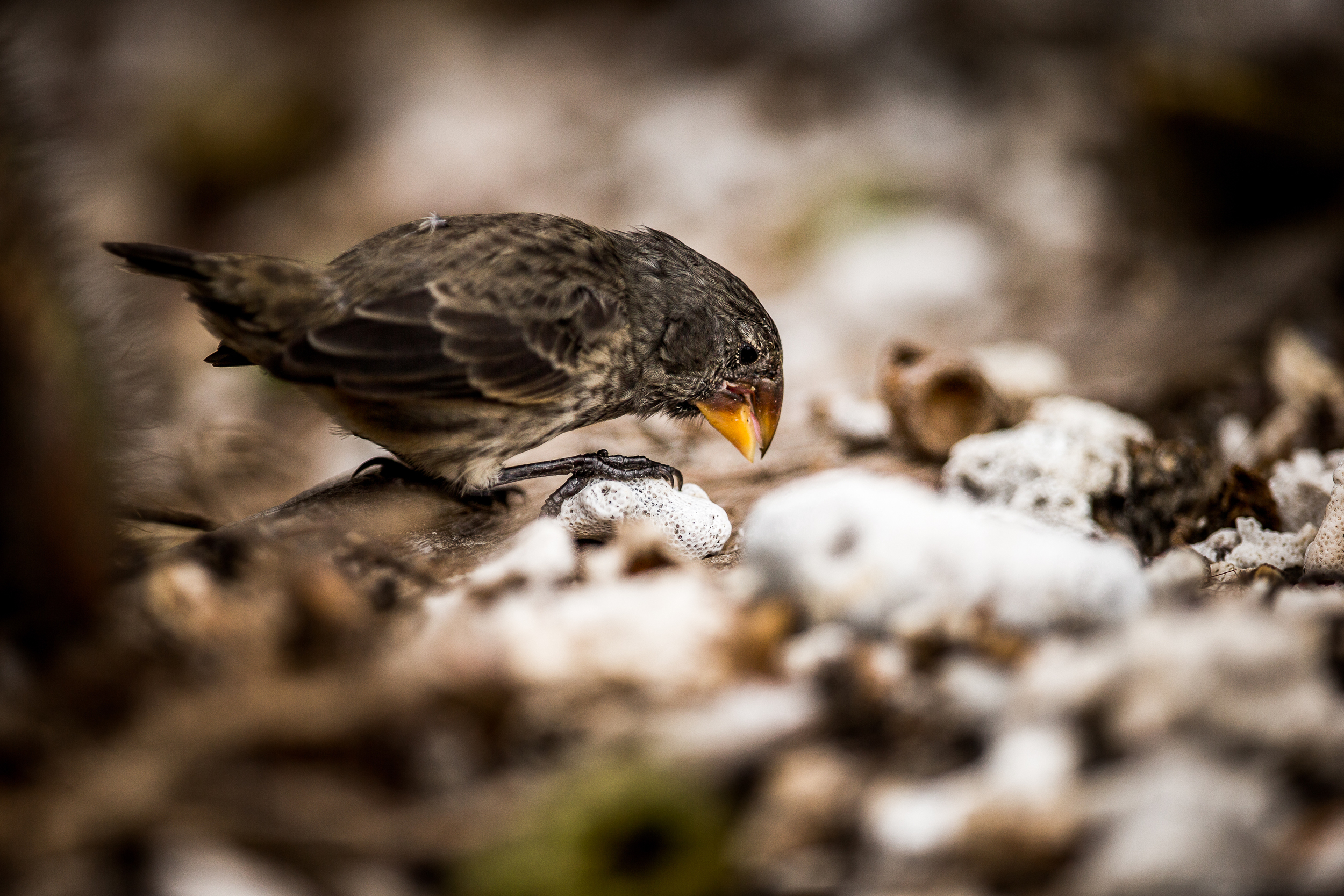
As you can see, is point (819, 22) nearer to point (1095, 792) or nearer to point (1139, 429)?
point (1139, 429)

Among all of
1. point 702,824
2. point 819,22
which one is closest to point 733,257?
point 819,22

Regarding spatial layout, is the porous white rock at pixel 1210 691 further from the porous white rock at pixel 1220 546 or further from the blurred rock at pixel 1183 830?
the porous white rock at pixel 1220 546

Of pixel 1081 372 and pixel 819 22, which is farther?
pixel 819 22

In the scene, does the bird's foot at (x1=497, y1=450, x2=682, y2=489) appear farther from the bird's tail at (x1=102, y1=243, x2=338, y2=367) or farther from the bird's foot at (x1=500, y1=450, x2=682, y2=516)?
the bird's tail at (x1=102, y1=243, x2=338, y2=367)

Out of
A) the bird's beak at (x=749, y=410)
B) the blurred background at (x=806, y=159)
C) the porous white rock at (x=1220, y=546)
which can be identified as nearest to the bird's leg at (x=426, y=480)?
the bird's beak at (x=749, y=410)

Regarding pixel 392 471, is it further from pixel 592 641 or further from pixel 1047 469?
pixel 1047 469

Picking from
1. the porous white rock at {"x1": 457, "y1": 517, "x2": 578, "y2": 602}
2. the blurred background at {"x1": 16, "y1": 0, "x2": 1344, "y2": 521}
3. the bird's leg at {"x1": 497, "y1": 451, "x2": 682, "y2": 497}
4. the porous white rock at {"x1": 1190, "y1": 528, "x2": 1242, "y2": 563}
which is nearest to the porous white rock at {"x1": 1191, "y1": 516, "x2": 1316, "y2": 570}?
the porous white rock at {"x1": 1190, "y1": 528, "x2": 1242, "y2": 563}

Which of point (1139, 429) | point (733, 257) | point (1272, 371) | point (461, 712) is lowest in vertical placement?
point (461, 712)
